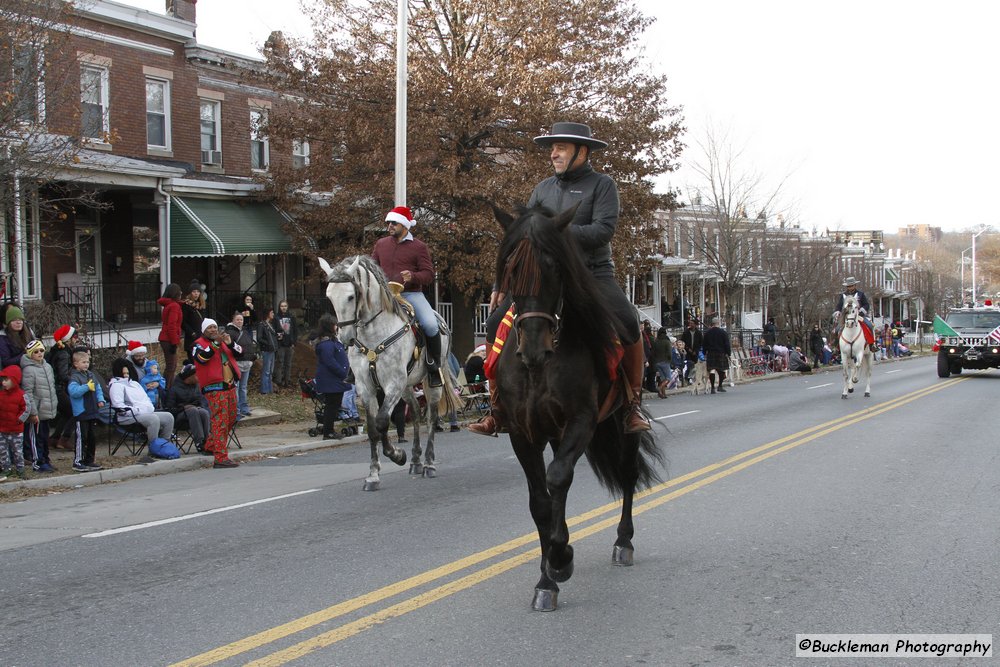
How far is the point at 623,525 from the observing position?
666 centimetres

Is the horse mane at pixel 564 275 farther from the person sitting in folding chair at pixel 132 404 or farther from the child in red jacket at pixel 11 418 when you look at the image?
the person sitting in folding chair at pixel 132 404

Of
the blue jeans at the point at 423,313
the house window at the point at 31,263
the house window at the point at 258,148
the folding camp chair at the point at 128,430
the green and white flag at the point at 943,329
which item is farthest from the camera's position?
the green and white flag at the point at 943,329

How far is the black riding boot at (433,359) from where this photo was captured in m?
11.8

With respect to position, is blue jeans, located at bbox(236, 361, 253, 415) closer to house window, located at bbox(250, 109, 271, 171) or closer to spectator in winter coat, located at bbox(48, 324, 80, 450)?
spectator in winter coat, located at bbox(48, 324, 80, 450)

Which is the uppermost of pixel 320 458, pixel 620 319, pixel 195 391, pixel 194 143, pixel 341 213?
pixel 194 143

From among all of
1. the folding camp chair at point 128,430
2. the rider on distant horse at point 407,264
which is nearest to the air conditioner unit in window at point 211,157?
the folding camp chair at point 128,430

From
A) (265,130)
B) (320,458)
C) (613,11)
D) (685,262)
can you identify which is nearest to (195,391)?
(320,458)

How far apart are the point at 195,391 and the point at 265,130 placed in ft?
42.5

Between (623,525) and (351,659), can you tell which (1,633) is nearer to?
(351,659)

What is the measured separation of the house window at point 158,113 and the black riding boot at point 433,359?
1642 cm

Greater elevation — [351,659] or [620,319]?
[620,319]

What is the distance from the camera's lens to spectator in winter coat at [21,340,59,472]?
11.9 meters

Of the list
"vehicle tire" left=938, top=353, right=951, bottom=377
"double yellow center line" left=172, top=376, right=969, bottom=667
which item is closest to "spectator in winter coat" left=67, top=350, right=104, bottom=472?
"double yellow center line" left=172, top=376, right=969, bottom=667

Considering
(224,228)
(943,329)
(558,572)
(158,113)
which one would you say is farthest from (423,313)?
(943,329)
